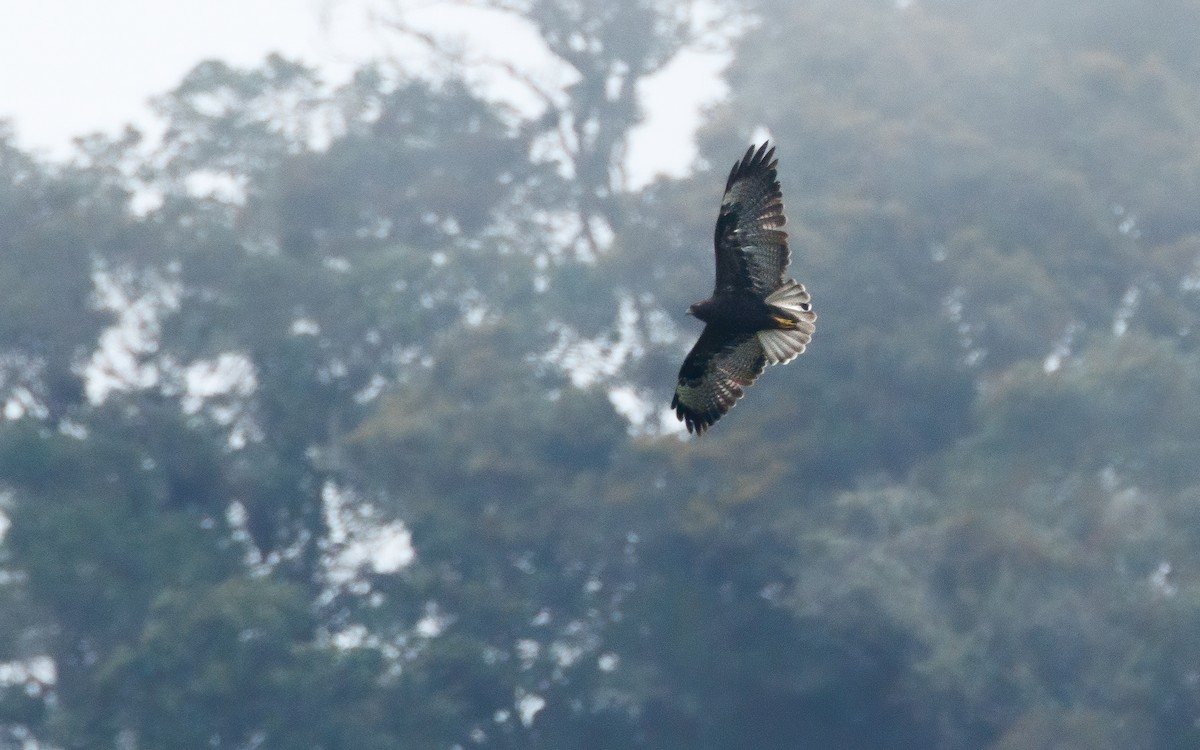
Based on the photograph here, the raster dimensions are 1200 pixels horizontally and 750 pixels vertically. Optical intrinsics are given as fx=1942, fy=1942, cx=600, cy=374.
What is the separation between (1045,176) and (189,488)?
13.3 m

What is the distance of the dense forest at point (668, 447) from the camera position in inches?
926

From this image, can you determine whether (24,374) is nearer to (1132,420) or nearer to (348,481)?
(348,481)

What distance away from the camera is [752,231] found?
9.25 metres

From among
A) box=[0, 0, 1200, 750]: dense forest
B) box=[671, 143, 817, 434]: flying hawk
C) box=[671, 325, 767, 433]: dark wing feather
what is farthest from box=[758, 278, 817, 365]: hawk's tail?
box=[0, 0, 1200, 750]: dense forest

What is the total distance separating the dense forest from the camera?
77.2 ft

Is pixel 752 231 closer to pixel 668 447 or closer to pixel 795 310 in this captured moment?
pixel 795 310

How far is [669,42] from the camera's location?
37656mm

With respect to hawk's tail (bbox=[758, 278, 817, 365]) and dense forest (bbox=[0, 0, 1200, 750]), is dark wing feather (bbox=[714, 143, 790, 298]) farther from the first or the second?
dense forest (bbox=[0, 0, 1200, 750])

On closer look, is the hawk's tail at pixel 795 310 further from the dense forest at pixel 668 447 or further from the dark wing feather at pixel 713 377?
the dense forest at pixel 668 447

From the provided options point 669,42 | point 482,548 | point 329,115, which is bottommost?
point 482,548

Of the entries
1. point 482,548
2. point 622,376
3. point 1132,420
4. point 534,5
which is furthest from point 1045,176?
point 534,5

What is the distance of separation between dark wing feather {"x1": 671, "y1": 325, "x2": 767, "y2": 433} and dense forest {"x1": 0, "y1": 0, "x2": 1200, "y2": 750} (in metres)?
12.9

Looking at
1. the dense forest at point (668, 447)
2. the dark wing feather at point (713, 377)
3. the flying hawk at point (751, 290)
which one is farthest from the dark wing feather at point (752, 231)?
the dense forest at point (668, 447)

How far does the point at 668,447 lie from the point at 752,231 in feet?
53.7
